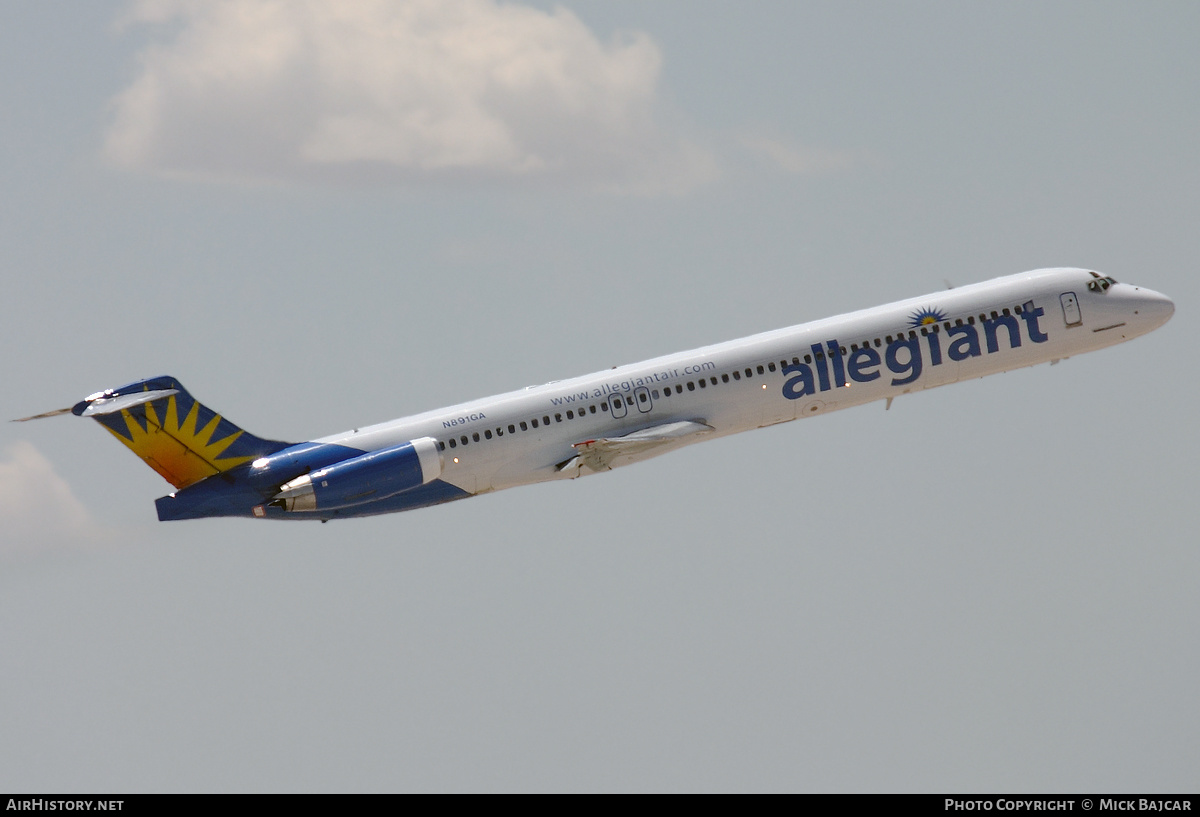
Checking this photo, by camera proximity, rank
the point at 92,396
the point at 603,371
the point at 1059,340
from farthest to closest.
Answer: the point at 1059,340, the point at 603,371, the point at 92,396

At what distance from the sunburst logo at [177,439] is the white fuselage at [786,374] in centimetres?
344

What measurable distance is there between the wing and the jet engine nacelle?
15.1 ft

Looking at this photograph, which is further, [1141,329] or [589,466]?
[1141,329]

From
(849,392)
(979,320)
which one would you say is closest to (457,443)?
(849,392)

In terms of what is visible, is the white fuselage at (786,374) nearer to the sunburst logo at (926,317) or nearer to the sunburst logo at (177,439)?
the sunburst logo at (926,317)

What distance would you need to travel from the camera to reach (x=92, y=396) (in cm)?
5359

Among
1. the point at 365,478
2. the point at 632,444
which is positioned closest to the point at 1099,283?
the point at 632,444

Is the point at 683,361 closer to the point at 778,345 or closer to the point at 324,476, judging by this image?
the point at 778,345

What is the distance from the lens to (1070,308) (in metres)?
61.3

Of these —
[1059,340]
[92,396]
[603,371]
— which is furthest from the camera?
[1059,340]

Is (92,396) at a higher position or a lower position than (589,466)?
higher

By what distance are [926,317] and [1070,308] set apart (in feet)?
18.9

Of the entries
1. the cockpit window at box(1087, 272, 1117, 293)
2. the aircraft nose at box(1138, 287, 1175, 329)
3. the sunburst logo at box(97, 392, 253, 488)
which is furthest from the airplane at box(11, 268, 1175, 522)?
the aircraft nose at box(1138, 287, 1175, 329)

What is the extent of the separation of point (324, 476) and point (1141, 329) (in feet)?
98.8
